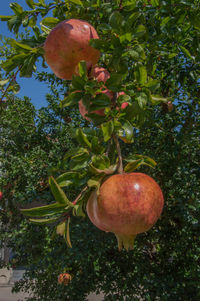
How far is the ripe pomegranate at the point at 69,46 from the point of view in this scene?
0.64 meters

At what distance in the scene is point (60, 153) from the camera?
10.2ft

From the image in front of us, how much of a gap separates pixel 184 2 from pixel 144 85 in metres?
0.31

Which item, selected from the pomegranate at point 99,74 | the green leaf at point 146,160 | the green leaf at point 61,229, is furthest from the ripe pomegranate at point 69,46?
the green leaf at point 61,229

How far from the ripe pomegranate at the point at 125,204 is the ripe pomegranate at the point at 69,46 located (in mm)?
293

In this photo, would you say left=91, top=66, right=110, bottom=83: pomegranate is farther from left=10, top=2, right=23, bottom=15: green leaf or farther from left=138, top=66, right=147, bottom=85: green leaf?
left=10, top=2, right=23, bottom=15: green leaf

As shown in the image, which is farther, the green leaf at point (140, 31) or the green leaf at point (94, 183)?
the green leaf at point (140, 31)

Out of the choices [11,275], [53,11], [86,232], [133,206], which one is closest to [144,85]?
[133,206]

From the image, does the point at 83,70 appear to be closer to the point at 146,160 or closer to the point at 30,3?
the point at 146,160

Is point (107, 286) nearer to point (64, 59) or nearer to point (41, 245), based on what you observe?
point (41, 245)

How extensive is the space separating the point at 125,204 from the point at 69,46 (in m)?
0.38

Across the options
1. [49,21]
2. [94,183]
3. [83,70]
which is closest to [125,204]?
[94,183]

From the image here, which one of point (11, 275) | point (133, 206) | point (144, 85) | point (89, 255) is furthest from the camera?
point (11, 275)

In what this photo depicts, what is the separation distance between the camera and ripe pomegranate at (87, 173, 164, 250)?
554 mm

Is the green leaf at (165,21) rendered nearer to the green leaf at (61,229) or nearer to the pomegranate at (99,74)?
the pomegranate at (99,74)
